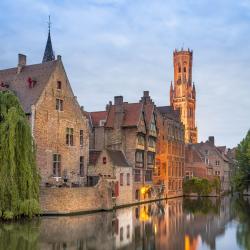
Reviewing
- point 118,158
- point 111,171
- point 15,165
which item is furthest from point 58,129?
point 15,165

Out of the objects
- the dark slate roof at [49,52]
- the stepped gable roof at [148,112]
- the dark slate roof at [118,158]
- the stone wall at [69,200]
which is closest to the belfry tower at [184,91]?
the dark slate roof at [49,52]

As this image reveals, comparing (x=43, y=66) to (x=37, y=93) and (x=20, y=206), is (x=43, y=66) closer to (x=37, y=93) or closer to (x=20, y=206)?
(x=37, y=93)

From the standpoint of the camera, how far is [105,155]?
4991cm

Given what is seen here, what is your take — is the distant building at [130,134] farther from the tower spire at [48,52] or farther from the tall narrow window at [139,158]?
the tower spire at [48,52]

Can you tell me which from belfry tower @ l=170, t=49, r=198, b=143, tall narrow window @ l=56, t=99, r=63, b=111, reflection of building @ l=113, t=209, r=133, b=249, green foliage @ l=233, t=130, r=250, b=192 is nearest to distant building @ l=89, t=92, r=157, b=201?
tall narrow window @ l=56, t=99, r=63, b=111

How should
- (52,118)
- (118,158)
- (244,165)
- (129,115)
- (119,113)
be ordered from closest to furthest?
(52,118)
(118,158)
(119,113)
(129,115)
(244,165)

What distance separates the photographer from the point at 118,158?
52.4 m

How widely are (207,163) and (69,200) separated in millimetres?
50905

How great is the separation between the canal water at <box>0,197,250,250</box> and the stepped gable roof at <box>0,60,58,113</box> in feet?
40.9

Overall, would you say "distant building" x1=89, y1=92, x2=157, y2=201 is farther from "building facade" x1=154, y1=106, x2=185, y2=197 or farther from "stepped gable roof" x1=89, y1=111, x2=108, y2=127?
"building facade" x1=154, y1=106, x2=185, y2=197

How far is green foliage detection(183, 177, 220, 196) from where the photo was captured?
239 feet

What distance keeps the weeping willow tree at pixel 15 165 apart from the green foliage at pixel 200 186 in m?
42.2

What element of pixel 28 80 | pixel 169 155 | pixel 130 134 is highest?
pixel 28 80

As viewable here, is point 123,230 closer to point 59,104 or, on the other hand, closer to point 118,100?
point 59,104
